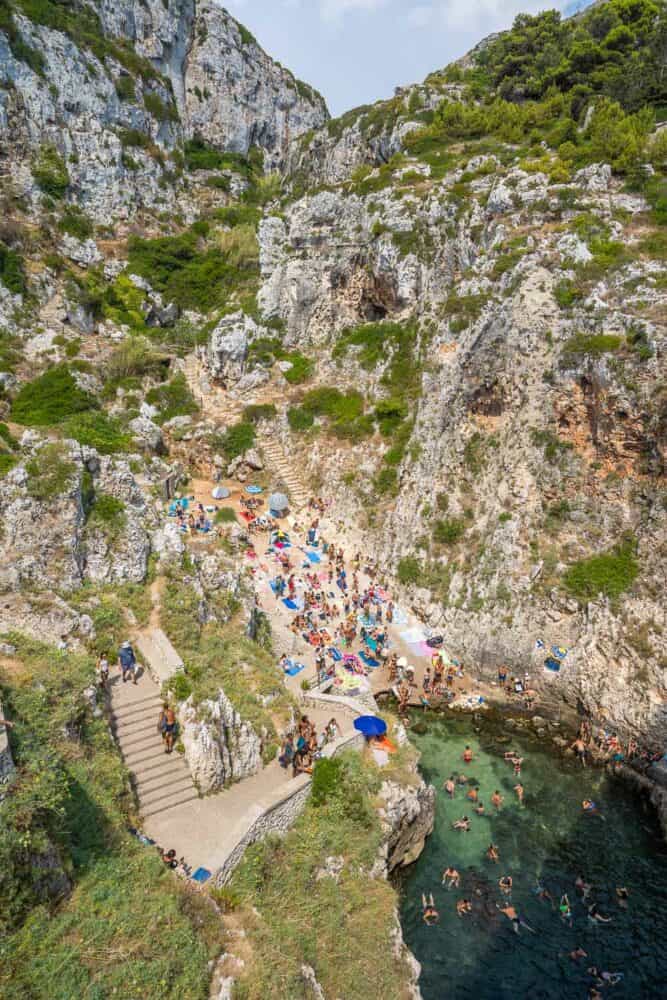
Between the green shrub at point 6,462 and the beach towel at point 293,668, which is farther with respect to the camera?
the beach towel at point 293,668

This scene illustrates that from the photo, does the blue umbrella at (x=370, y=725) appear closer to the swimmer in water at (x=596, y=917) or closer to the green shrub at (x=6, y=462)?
the swimmer in water at (x=596, y=917)

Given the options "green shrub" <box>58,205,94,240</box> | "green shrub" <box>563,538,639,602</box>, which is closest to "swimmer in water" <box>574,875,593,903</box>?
"green shrub" <box>563,538,639,602</box>

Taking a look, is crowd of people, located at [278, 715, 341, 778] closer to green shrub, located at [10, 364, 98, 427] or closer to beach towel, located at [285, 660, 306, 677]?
beach towel, located at [285, 660, 306, 677]

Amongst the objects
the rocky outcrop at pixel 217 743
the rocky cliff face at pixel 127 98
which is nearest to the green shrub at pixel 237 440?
the rocky outcrop at pixel 217 743

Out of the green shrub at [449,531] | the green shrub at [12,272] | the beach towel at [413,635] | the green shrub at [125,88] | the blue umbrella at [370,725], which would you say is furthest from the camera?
the green shrub at [125,88]

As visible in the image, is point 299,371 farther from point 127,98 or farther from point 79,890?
point 127,98

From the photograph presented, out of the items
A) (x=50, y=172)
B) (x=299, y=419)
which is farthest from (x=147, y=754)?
(x=50, y=172)
